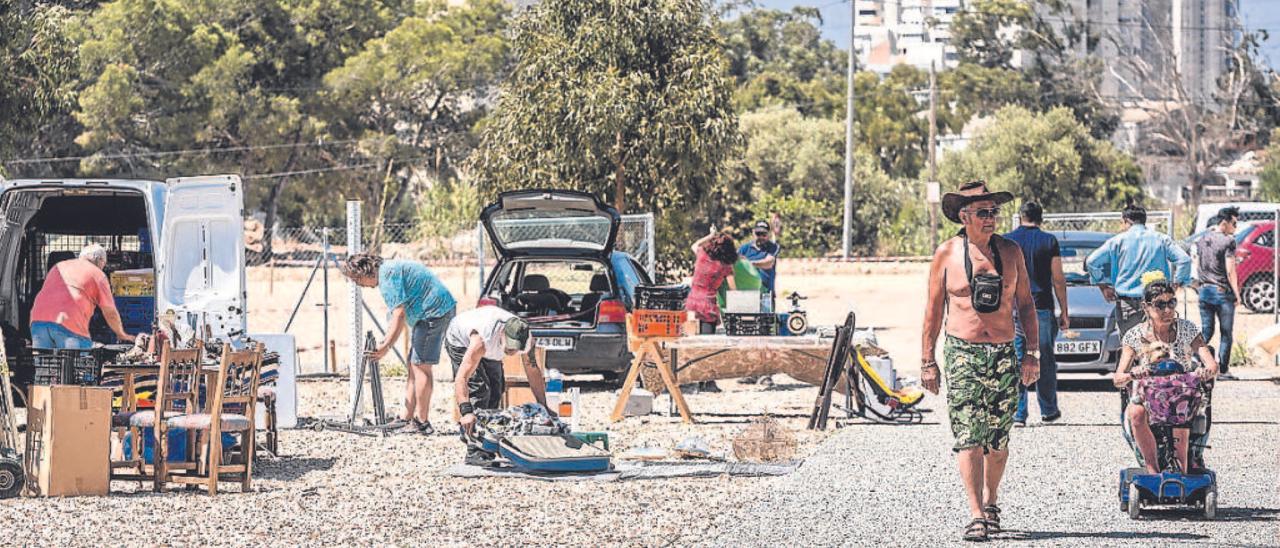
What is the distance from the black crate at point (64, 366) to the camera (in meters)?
12.3

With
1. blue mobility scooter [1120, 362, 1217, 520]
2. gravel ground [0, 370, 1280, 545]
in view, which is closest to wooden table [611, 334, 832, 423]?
gravel ground [0, 370, 1280, 545]

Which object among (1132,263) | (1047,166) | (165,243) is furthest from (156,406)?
(1047,166)

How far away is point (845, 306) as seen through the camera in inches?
1245

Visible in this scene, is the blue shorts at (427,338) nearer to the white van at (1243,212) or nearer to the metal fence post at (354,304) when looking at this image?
the metal fence post at (354,304)

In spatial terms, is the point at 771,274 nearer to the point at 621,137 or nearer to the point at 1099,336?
the point at 1099,336

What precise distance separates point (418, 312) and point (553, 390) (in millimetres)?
1168

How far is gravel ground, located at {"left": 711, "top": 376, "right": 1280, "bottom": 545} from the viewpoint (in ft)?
27.8

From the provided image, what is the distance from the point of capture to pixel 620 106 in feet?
72.6

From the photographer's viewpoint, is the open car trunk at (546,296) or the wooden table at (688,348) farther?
the open car trunk at (546,296)

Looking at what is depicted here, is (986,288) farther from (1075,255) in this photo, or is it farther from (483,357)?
(1075,255)

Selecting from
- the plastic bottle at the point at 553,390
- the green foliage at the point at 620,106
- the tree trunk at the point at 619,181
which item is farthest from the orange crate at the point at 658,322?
the tree trunk at the point at 619,181

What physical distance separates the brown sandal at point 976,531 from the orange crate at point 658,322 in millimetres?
5969

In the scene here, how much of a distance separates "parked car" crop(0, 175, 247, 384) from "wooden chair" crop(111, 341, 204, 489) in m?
1.83

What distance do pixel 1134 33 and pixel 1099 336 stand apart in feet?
364
